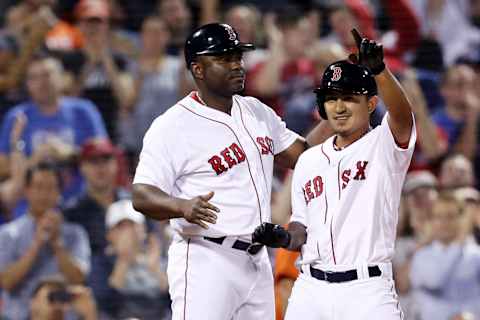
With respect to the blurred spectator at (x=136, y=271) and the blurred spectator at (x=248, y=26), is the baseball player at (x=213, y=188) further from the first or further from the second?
the blurred spectator at (x=248, y=26)

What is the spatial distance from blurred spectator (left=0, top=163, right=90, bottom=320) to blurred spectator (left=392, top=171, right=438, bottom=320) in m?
1.85

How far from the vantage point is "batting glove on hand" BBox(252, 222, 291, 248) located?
369 centimetres

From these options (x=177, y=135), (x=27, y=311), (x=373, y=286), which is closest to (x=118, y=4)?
(x=27, y=311)

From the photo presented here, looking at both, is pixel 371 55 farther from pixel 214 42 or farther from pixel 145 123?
pixel 145 123

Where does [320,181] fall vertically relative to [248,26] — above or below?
below

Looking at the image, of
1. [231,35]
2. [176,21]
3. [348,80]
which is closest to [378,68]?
[348,80]

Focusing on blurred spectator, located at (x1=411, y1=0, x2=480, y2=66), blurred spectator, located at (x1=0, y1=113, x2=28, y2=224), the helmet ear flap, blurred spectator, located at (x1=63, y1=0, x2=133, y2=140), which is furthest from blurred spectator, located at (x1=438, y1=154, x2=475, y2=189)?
the helmet ear flap

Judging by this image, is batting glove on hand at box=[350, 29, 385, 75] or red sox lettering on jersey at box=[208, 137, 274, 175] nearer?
batting glove on hand at box=[350, 29, 385, 75]

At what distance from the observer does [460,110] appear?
23.7 feet

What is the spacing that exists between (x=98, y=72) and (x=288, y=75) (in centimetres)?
127

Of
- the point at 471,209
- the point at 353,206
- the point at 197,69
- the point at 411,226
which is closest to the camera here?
the point at 353,206

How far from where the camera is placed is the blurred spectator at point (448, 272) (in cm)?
621

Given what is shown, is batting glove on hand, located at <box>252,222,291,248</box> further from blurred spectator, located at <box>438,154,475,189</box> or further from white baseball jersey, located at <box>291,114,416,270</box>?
blurred spectator, located at <box>438,154,475,189</box>

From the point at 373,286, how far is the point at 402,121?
1.84ft
